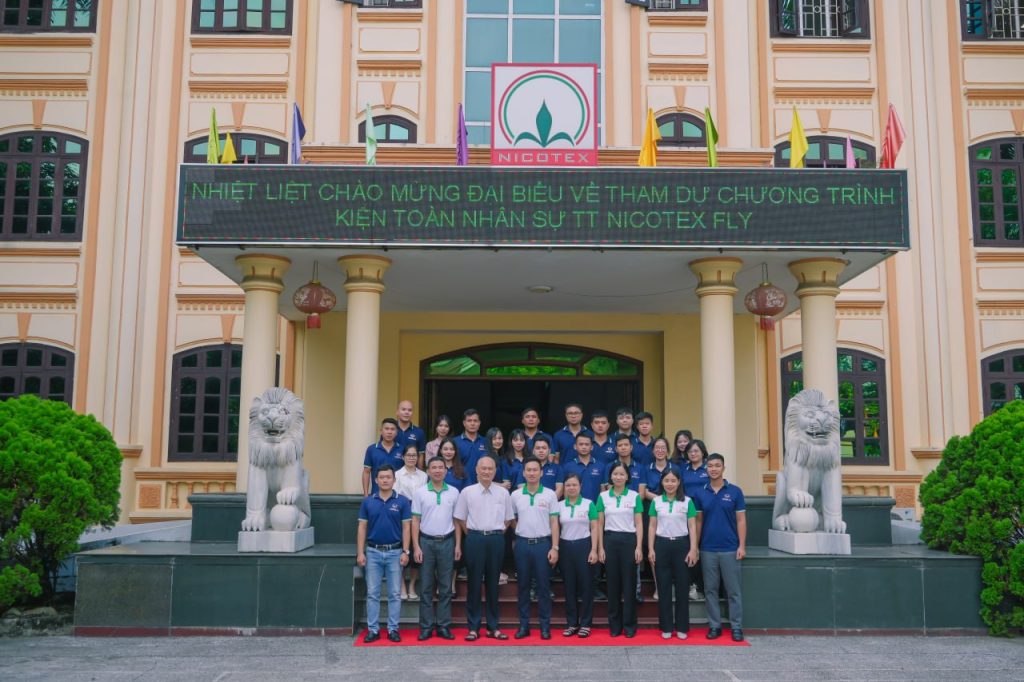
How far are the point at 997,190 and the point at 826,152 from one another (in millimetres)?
3081

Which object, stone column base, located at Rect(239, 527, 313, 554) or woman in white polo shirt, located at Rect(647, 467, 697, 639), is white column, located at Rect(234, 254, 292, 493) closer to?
stone column base, located at Rect(239, 527, 313, 554)

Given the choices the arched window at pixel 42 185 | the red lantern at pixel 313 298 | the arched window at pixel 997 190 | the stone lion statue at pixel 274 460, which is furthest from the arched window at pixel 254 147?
the arched window at pixel 997 190

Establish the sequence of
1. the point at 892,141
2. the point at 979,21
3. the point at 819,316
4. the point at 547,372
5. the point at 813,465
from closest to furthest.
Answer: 1. the point at 813,465
2. the point at 819,316
3. the point at 892,141
4. the point at 547,372
5. the point at 979,21

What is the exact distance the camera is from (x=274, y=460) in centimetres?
948

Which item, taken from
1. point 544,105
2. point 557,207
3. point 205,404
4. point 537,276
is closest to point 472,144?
point 544,105

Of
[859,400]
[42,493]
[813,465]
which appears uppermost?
[859,400]

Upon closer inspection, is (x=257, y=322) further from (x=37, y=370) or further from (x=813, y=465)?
(x=813, y=465)

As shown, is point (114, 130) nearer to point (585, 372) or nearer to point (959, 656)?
point (585, 372)

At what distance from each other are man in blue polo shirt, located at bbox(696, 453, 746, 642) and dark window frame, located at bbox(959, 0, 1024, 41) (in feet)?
39.8

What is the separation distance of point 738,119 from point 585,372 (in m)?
→ 5.22

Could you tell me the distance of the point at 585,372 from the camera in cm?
1576

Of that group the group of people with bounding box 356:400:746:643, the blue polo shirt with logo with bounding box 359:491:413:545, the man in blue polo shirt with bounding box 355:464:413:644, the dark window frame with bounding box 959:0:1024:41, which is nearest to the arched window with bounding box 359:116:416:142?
the group of people with bounding box 356:400:746:643

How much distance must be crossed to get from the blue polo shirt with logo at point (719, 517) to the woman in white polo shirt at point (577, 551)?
1.07 meters

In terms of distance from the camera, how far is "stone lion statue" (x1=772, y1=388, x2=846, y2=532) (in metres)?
9.50
